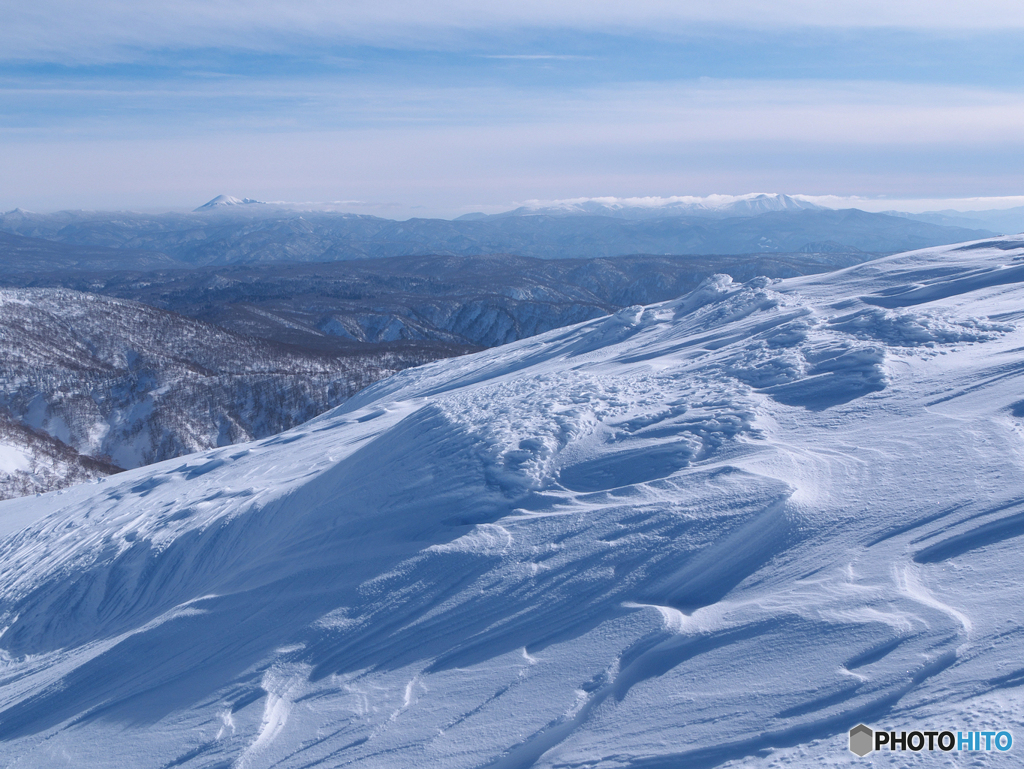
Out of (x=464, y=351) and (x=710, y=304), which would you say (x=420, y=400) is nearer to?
(x=710, y=304)

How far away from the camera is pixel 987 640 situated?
14.7 feet

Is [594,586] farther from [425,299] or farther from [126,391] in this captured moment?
[425,299]

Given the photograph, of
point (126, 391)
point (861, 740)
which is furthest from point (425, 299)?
point (861, 740)

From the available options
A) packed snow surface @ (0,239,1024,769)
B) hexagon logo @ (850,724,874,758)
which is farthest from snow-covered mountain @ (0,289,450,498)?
hexagon logo @ (850,724,874,758)

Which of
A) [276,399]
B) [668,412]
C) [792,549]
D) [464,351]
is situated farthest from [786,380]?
[464,351]

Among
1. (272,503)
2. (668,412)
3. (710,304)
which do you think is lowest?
(272,503)

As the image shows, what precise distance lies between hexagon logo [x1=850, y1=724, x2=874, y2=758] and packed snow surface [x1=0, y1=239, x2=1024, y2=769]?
0.07 metres

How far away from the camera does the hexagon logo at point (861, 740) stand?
155 inches

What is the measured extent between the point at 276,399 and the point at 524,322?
77.6 m

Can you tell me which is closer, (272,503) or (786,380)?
(786,380)

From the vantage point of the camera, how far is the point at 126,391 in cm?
5616

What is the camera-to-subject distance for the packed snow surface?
4672mm

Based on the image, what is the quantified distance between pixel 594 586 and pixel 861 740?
8.80ft

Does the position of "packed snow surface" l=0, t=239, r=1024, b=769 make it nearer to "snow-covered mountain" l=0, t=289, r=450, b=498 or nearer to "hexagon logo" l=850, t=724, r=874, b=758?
"hexagon logo" l=850, t=724, r=874, b=758
